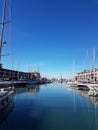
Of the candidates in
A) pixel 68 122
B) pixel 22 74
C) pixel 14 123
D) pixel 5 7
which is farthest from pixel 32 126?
pixel 22 74

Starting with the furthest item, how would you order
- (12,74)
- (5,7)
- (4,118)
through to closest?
(12,74) → (5,7) → (4,118)

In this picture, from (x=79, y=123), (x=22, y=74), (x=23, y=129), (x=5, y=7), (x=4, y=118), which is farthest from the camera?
(x=22, y=74)

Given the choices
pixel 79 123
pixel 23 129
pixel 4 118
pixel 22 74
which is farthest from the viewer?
pixel 22 74

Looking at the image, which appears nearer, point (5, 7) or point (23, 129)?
point (23, 129)

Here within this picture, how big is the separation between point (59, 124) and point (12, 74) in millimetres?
118082

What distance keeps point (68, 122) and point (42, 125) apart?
3.20 metres

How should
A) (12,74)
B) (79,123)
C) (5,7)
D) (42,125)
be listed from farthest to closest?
1. (12,74)
2. (5,7)
3. (79,123)
4. (42,125)

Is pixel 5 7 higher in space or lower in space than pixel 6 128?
higher

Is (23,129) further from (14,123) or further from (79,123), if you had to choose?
(79,123)

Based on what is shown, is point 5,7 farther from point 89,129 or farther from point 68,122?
point 89,129

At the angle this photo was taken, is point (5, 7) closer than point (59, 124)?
No

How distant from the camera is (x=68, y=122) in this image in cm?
1988

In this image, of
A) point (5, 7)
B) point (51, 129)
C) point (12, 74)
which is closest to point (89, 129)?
point (51, 129)

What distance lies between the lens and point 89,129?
1738 cm
